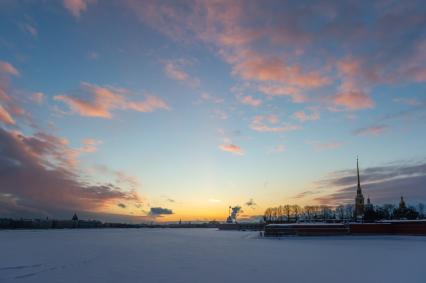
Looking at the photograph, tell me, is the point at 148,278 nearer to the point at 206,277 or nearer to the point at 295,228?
the point at 206,277

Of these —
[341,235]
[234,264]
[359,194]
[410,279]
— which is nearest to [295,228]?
[341,235]

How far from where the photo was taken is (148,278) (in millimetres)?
25344

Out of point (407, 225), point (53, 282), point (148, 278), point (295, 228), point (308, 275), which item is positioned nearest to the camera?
point (53, 282)

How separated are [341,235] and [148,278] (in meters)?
88.3

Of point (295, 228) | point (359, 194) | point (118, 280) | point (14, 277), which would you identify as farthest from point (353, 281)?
point (359, 194)

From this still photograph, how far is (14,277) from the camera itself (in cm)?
A: 2580

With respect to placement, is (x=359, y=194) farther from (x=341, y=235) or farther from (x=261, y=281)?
(x=261, y=281)

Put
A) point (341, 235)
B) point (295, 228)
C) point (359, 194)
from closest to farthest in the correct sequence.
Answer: point (341, 235) < point (295, 228) < point (359, 194)

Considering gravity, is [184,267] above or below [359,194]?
below

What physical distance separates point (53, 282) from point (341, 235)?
9203 centimetres

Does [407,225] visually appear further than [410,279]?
Yes

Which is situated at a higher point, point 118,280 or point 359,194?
point 359,194

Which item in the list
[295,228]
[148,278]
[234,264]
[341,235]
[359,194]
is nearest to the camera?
[148,278]

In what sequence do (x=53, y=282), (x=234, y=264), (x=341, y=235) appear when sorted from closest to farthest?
(x=53, y=282)
(x=234, y=264)
(x=341, y=235)
